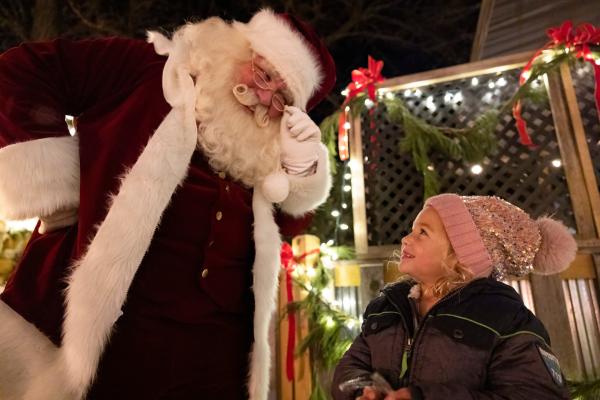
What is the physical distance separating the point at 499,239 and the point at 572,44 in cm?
209

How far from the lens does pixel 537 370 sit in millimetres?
1010

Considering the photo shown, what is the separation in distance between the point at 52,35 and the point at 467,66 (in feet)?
13.8

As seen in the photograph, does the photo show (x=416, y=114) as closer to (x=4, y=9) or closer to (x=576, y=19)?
(x=576, y=19)

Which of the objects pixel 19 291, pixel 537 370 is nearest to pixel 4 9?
pixel 19 291

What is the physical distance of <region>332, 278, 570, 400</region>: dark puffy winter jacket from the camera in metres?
1.00

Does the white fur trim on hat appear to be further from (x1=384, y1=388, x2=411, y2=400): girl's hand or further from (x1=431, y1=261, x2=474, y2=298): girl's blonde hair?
(x1=384, y1=388, x2=411, y2=400): girl's hand

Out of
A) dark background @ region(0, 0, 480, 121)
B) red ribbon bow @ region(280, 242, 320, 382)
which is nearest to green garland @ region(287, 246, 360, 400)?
red ribbon bow @ region(280, 242, 320, 382)

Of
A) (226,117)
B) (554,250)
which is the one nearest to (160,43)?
(226,117)

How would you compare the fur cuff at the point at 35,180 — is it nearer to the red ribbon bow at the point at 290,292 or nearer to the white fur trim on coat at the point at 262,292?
the white fur trim on coat at the point at 262,292

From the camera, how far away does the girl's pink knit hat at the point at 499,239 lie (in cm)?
125

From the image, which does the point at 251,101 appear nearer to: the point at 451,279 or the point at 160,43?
the point at 160,43

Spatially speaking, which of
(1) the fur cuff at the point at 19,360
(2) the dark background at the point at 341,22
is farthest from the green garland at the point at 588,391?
(2) the dark background at the point at 341,22

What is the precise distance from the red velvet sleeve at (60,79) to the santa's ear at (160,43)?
0.03 m

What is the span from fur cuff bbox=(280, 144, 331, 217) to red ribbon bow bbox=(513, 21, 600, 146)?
5.77 ft
